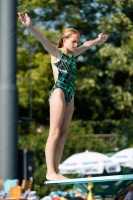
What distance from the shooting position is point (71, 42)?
5.62 m

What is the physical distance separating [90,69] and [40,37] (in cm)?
1893

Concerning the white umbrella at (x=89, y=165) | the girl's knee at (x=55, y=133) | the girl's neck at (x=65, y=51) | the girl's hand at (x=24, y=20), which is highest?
the girl's hand at (x=24, y=20)

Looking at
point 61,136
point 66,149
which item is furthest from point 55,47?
point 66,149

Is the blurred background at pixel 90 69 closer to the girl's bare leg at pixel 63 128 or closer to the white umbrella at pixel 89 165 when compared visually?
the white umbrella at pixel 89 165

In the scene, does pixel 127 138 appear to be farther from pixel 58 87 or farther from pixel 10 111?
pixel 58 87

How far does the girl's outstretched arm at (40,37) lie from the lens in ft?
17.2

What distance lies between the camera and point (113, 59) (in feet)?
69.3

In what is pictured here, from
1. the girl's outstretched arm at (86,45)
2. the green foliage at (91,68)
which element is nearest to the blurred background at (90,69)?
the green foliage at (91,68)

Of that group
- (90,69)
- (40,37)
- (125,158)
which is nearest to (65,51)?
(40,37)

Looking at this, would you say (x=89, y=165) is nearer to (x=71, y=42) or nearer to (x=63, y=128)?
(x=63, y=128)

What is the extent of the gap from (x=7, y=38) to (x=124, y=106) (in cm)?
1415

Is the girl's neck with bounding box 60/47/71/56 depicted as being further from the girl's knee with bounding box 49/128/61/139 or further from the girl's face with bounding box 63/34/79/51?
the girl's knee with bounding box 49/128/61/139

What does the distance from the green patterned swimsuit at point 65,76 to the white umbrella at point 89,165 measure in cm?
702

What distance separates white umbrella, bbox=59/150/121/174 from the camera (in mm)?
12570
